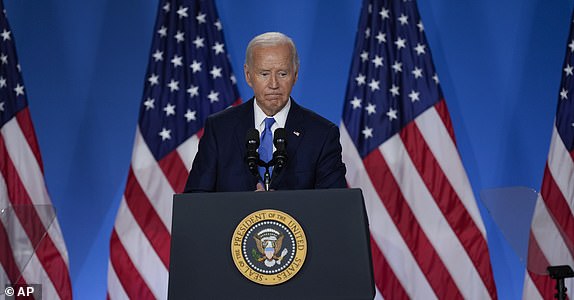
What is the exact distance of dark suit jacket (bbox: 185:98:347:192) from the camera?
278 centimetres

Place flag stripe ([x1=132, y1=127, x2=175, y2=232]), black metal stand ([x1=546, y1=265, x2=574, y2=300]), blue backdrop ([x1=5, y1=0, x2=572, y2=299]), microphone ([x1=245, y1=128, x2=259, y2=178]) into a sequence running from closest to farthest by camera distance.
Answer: microphone ([x1=245, y1=128, x2=259, y2=178])
black metal stand ([x1=546, y1=265, x2=574, y2=300])
flag stripe ([x1=132, y1=127, x2=175, y2=232])
blue backdrop ([x1=5, y1=0, x2=572, y2=299])

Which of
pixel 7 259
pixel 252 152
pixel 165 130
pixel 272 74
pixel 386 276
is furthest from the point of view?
pixel 165 130

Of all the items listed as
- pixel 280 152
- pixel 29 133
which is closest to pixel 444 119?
pixel 29 133

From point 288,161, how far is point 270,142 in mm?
139

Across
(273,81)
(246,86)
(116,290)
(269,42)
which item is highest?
(246,86)

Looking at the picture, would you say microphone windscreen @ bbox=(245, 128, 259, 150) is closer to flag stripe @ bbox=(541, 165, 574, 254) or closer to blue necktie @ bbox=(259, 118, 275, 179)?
blue necktie @ bbox=(259, 118, 275, 179)

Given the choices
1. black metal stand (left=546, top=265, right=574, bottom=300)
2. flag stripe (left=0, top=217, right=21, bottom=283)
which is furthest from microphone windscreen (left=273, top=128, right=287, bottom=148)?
black metal stand (left=546, top=265, right=574, bottom=300)

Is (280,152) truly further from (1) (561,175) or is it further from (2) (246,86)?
(1) (561,175)

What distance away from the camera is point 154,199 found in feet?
16.7

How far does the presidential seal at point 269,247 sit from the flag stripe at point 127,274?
3175 mm

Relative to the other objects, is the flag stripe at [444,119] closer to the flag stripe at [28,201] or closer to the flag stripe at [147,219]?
the flag stripe at [147,219]

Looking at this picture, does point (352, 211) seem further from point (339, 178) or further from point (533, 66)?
point (533, 66)

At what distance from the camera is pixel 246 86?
5422 millimetres

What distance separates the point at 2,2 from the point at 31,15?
0.29 meters
